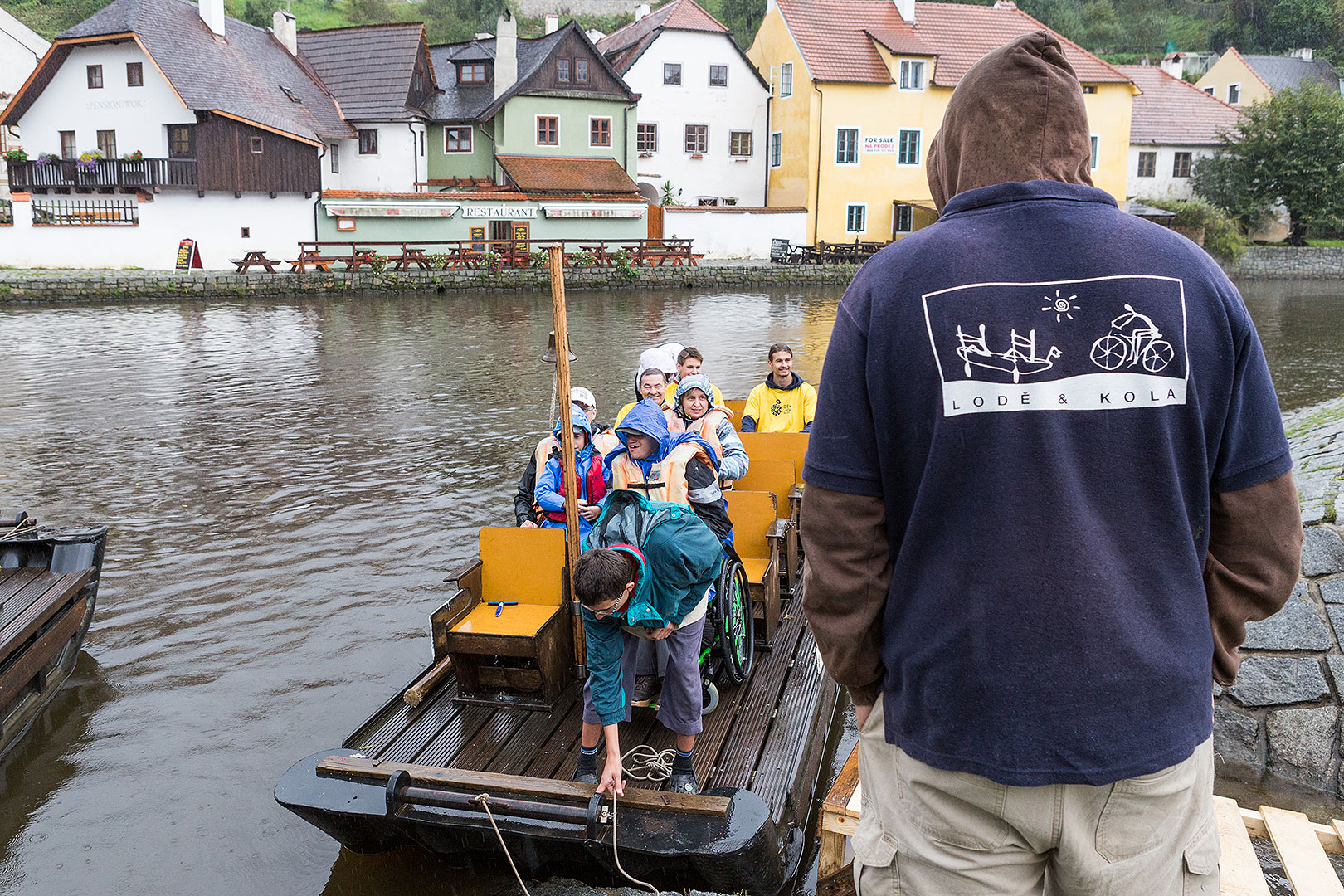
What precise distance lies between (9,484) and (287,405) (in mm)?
4769

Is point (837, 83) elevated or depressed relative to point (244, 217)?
elevated

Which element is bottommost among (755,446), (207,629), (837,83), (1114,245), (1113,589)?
(207,629)

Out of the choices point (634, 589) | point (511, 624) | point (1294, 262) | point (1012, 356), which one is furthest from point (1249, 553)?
point (1294, 262)

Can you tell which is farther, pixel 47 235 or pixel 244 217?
pixel 244 217

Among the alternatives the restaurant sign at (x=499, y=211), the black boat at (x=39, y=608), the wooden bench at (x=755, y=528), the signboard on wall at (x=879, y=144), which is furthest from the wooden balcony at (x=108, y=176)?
the wooden bench at (x=755, y=528)

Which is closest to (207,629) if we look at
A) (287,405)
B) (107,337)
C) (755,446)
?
(755,446)

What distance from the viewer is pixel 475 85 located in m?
45.2

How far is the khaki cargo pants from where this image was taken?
6.10 feet

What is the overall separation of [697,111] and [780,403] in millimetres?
39639

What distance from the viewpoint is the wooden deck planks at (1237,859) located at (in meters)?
3.56

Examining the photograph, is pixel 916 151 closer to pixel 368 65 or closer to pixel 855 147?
pixel 855 147

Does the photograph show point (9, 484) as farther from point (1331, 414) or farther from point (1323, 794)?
point (1331, 414)

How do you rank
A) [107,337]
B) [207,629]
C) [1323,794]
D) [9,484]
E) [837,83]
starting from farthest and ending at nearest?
1. [837,83]
2. [107,337]
3. [9,484]
4. [207,629]
5. [1323,794]

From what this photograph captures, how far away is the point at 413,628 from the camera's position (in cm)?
781
